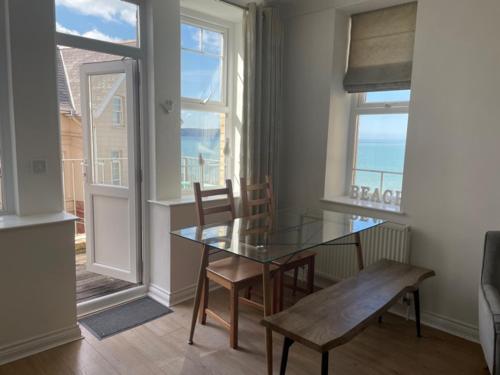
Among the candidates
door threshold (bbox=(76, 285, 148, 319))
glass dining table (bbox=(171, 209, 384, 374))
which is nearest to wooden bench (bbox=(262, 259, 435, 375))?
glass dining table (bbox=(171, 209, 384, 374))

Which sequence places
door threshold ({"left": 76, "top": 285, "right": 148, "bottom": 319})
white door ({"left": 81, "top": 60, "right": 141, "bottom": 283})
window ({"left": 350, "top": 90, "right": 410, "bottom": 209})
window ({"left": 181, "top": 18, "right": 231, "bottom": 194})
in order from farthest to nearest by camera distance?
window ({"left": 181, "top": 18, "right": 231, "bottom": 194}), window ({"left": 350, "top": 90, "right": 410, "bottom": 209}), white door ({"left": 81, "top": 60, "right": 141, "bottom": 283}), door threshold ({"left": 76, "top": 285, "right": 148, "bottom": 319})

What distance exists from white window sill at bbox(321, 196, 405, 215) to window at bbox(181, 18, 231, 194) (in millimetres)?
1092

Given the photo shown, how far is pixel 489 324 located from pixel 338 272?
1472 mm

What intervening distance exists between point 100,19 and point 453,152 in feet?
8.87

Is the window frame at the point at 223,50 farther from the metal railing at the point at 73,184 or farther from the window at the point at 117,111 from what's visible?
the metal railing at the point at 73,184

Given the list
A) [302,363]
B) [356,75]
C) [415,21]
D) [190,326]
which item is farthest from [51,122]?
[415,21]

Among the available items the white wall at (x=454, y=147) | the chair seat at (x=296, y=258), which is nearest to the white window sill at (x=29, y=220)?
the chair seat at (x=296, y=258)

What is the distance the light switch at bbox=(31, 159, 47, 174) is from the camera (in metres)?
2.38

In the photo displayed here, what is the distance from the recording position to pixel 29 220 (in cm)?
227

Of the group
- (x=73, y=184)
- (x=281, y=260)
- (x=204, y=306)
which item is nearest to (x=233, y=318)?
(x=204, y=306)

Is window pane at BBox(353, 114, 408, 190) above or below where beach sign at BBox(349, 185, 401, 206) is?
above

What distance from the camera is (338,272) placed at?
3312 mm

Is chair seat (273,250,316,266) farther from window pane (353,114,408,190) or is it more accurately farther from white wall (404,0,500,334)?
window pane (353,114,408,190)

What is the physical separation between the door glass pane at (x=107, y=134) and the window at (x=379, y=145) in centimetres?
205
